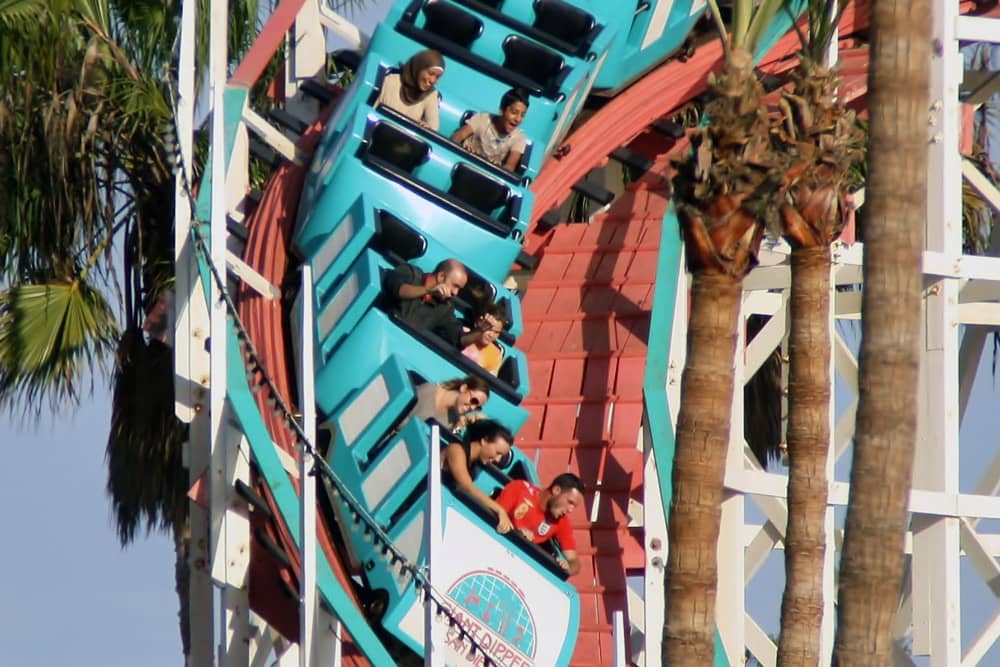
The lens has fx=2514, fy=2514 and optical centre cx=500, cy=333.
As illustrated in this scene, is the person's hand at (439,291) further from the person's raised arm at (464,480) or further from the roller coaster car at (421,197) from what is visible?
the person's raised arm at (464,480)

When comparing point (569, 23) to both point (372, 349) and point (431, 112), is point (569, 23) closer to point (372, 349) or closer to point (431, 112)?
point (431, 112)

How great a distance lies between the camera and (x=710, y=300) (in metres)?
10.7

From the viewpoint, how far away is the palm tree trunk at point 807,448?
11.8 m

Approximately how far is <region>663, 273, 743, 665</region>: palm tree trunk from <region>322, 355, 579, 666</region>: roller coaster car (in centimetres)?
162

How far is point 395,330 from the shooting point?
13.0 metres

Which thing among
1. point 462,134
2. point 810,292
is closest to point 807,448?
point 810,292

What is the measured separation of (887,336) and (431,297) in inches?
148

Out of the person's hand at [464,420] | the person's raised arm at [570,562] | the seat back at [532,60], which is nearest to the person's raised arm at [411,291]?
Result: the person's hand at [464,420]

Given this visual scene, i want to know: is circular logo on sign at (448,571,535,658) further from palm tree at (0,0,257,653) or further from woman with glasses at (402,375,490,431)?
palm tree at (0,0,257,653)

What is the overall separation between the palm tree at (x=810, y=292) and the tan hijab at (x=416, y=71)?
7.10ft

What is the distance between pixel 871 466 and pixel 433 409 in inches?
134

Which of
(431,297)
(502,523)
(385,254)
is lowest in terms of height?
(502,523)

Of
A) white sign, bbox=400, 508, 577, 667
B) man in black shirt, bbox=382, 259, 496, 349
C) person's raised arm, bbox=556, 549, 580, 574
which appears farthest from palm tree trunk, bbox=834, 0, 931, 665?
man in black shirt, bbox=382, 259, 496, 349

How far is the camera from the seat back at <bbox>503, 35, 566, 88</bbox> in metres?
14.3
